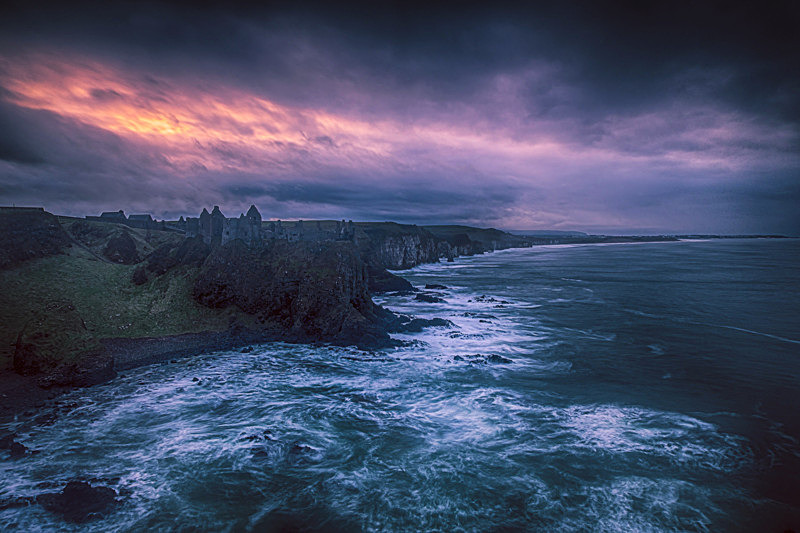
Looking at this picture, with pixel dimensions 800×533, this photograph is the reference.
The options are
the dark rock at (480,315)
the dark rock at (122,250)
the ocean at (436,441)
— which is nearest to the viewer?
the ocean at (436,441)

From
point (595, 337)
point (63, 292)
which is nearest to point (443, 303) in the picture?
point (595, 337)

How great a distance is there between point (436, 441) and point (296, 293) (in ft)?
73.2

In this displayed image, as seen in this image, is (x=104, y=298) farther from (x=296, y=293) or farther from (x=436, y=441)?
(x=436, y=441)

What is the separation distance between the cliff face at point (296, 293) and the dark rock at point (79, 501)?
1934 centimetres

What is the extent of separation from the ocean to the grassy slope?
627 cm

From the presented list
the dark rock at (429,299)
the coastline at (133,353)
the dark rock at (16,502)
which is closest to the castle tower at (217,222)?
the coastline at (133,353)

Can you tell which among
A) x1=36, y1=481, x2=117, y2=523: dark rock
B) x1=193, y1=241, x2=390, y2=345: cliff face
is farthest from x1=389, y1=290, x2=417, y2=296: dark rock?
x1=36, y1=481, x2=117, y2=523: dark rock

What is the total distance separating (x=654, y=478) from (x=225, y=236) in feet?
154

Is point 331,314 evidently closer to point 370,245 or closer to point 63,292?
point 63,292

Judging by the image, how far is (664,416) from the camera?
18.3m

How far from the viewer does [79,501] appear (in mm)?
11938

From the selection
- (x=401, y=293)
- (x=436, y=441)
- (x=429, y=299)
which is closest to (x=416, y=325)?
(x=429, y=299)

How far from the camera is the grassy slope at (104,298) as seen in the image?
2711 centimetres

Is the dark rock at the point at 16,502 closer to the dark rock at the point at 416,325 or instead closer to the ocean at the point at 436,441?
the ocean at the point at 436,441
